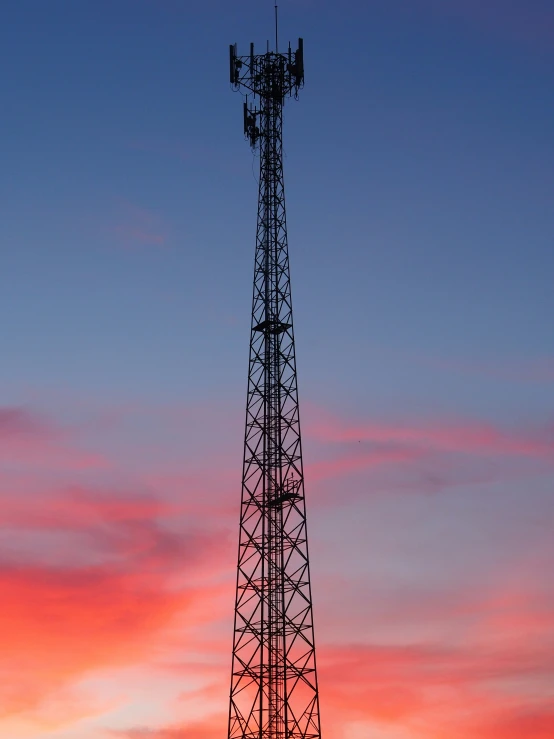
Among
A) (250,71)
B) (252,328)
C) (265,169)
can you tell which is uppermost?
(250,71)

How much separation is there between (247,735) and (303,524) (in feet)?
47.3

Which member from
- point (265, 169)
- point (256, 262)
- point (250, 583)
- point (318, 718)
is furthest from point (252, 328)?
point (318, 718)

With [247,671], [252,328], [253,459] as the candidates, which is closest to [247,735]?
[247,671]

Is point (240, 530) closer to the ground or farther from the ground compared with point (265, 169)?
closer to the ground

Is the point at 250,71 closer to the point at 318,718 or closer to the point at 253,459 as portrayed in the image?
the point at 253,459

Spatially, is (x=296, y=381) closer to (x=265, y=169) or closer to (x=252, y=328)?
(x=252, y=328)

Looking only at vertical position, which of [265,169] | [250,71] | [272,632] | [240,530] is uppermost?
[250,71]

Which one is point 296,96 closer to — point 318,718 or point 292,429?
point 292,429

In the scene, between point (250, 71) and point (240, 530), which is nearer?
point (240, 530)

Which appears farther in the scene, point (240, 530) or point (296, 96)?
point (296, 96)

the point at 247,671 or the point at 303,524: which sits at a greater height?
the point at 303,524

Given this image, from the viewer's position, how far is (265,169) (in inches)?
4072

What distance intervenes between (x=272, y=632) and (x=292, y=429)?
14.1m

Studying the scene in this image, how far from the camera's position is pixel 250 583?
314ft
